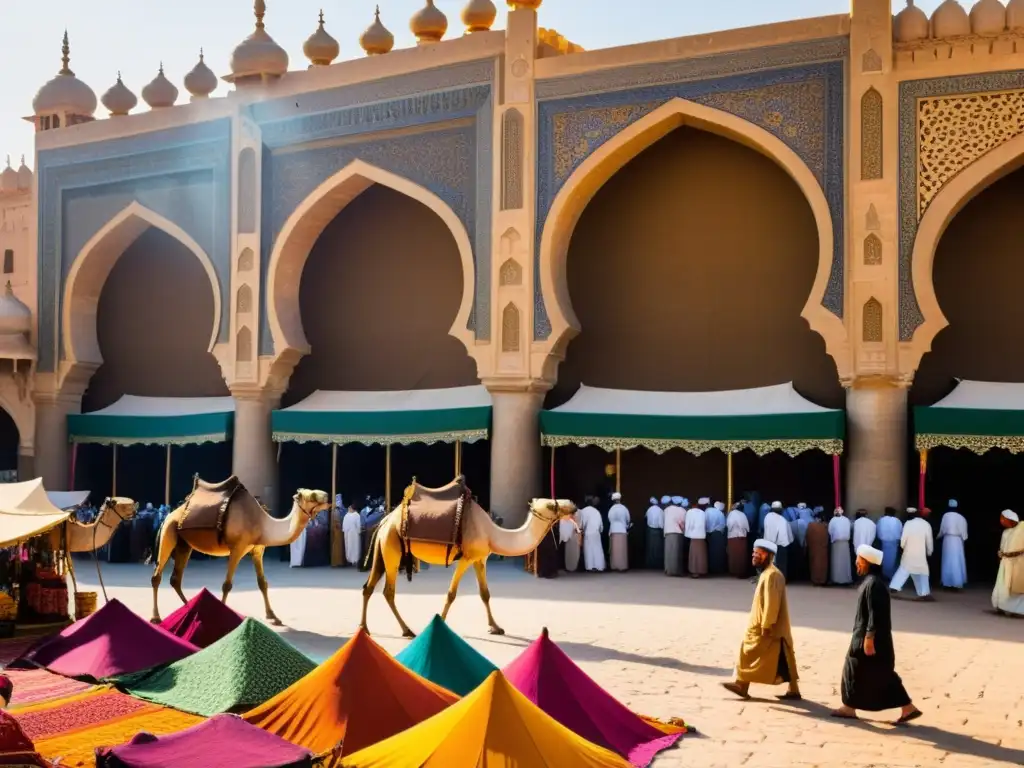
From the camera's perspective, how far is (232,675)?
24.9 feet

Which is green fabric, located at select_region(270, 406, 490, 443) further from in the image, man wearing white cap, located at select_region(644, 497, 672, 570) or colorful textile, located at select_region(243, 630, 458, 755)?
colorful textile, located at select_region(243, 630, 458, 755)

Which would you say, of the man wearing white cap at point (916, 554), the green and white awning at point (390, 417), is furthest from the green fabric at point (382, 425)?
the man wearing white cap at point (916, 554)

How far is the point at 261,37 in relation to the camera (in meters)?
19.2

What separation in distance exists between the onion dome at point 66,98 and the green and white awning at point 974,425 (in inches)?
590

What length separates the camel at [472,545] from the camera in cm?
1059

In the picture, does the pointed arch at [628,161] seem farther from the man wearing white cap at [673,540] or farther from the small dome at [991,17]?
the man wearing white cap at [673,540]

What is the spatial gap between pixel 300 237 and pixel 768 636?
12391 mm

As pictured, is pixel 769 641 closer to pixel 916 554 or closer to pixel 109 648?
pixel 109 648

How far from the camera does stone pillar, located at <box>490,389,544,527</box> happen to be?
16406 millimetres

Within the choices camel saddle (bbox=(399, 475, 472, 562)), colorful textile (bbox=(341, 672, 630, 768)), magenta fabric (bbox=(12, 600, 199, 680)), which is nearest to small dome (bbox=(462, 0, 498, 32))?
camel saddle (bbox=(399, 475, 472, 562))

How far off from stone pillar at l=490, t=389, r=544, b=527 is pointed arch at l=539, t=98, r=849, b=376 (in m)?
0.83

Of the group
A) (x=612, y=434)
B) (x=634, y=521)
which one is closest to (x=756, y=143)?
(x=612, y=434)

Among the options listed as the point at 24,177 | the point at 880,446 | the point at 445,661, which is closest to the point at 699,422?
the point at 880,446

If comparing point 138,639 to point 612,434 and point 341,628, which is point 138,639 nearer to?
point 341,628
